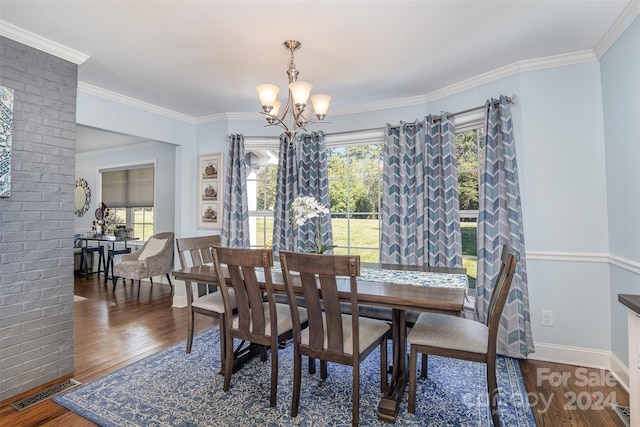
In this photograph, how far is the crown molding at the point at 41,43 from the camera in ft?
7.15

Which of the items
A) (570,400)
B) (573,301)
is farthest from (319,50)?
(570,400)

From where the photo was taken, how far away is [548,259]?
267 cm

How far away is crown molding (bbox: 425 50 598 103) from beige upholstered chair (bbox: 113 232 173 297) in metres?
4.58

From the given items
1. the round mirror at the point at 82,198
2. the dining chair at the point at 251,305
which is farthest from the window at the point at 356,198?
the round mirror at the point at 82,198

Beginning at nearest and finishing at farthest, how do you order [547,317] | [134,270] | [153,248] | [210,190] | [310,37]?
[310,37]
[547,317]
[210,190]
[134,270]
[153,248]

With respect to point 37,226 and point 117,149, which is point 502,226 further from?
point 117,149

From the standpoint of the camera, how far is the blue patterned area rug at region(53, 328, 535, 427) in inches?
75.9

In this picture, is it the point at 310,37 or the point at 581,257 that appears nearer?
the point at 310,37

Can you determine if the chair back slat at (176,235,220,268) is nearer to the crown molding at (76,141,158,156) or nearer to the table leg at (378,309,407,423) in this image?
the table leg at (378,309,407,423)

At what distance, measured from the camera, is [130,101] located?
139 inches

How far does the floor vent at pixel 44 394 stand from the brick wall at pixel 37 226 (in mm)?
120

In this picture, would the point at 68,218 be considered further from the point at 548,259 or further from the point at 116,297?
the point at 548,259

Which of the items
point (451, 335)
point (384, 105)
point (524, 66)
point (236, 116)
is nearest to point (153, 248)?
point (236, 116)

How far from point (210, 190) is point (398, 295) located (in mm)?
3172
